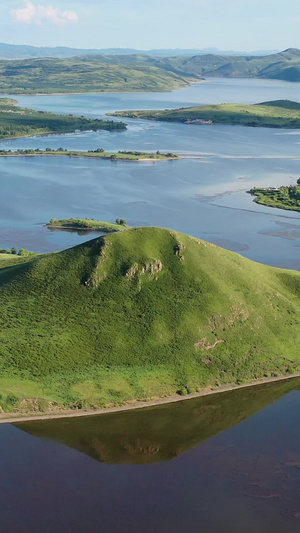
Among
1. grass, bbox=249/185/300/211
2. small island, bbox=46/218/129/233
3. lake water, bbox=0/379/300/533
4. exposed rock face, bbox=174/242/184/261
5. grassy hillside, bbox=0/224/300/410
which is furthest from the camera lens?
grass, bbox=249/185/300/211

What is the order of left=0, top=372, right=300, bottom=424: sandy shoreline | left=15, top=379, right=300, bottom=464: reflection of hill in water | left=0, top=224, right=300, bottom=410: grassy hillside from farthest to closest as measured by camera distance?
left=0, top=224, right=300, bottom=410: grassy hillside → left=0, top=372, right=300, bottom=424: sandy shoreline → left=15, top=379, right=300, bottom=464: reflection of hill in water

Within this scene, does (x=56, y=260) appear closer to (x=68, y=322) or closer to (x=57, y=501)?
(x=68, y=322)

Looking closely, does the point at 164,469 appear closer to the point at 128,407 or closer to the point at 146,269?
the point at 128,407

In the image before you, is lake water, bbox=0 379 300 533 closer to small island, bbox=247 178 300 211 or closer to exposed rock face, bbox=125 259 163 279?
exposed rock face, bbox=125 259 163 279

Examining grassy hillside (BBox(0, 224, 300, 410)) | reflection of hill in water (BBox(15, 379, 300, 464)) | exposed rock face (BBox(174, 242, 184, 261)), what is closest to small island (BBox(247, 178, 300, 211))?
grassy hillside (BBox(0, 224, 300, 410))

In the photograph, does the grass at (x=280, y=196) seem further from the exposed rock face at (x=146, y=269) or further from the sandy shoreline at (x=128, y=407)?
the sandy shoreline at (x=128, y=407)

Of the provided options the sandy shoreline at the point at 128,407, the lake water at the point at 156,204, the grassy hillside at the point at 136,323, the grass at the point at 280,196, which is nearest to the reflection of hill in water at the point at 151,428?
the sandy shoreline at the point at 128,407

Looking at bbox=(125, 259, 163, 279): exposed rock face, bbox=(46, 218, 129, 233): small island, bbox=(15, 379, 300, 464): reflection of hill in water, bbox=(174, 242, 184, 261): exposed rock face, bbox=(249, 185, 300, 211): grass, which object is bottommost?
bbox=(15, 379, 300, 464): reflection of hill in water
